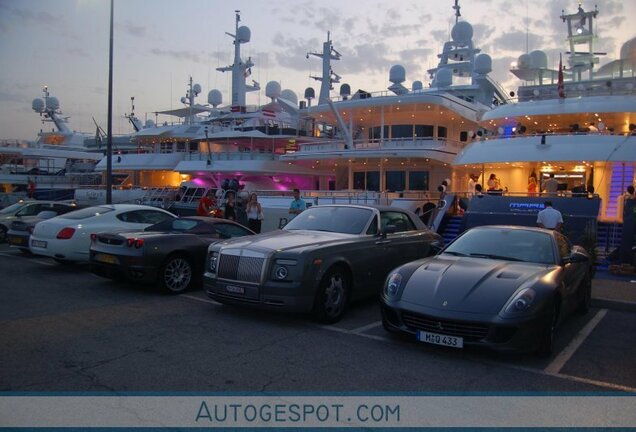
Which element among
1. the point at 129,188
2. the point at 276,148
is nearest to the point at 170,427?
the point at 129,188

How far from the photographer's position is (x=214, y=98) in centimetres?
5647

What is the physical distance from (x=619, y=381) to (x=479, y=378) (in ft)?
4.44

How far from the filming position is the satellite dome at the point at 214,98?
56375mm

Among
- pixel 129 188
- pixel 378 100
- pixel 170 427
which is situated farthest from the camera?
pixel 129 188

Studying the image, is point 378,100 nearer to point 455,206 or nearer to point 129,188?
point 455,206

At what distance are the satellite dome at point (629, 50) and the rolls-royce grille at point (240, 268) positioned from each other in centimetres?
2941

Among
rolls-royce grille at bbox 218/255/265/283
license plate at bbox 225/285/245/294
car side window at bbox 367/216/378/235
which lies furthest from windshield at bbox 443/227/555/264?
license plate at bbox 225/285/245/294

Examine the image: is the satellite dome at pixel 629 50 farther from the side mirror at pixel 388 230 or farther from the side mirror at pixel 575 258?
the side mirror at pixel 575 258

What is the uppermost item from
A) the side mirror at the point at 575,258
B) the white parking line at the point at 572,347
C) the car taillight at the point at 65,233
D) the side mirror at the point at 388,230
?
the side mirror at the point at 388,230

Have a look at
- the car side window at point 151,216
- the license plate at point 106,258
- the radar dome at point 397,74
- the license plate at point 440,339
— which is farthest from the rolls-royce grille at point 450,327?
the radar dome at point 397,74

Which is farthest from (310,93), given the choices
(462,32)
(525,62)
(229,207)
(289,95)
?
(229,207)

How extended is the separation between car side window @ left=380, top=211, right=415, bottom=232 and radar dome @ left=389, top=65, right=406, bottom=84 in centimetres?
3017

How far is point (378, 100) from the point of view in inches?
1053

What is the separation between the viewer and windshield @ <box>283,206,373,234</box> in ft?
25.7
